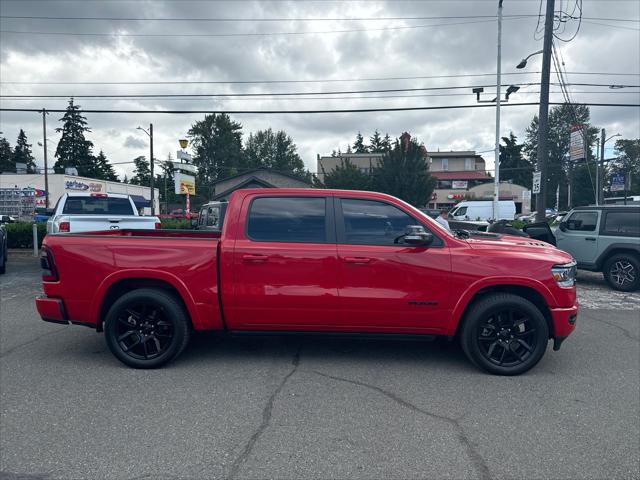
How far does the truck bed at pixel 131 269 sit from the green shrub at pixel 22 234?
38.2 ft

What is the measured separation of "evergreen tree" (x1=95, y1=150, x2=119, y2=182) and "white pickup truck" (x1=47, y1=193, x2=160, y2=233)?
71663 millimetres

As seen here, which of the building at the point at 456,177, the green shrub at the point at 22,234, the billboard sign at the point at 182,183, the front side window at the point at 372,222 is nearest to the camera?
the front side window at the point at 372,222

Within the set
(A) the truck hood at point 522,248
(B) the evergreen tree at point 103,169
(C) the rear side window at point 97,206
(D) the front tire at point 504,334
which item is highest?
(B) the evergreen tree at point 103,169

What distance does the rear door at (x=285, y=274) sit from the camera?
4422 mm

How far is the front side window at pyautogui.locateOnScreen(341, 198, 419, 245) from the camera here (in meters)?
4.52

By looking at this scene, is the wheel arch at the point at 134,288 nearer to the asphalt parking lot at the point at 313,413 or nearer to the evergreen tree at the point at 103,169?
the asphalt parking lot at the point at 313,413

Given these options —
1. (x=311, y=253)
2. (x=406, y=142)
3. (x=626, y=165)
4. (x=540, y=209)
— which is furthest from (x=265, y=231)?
(x=626, y=165)

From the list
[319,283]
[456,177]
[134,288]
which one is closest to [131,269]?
[134,288]

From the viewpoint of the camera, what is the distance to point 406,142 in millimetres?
35281

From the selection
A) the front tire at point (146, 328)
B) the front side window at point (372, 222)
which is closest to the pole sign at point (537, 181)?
the front side window at point (372, 222)

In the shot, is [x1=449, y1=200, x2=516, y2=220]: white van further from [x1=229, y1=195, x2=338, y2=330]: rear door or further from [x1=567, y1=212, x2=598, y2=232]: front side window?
[x1=229, y1=195, x2=338, y2=330]: rear door

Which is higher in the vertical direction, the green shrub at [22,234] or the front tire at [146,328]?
the green shrub at [22,234]

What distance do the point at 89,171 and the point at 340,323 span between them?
80.8m

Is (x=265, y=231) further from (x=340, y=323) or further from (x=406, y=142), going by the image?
(x=406, y=142)
